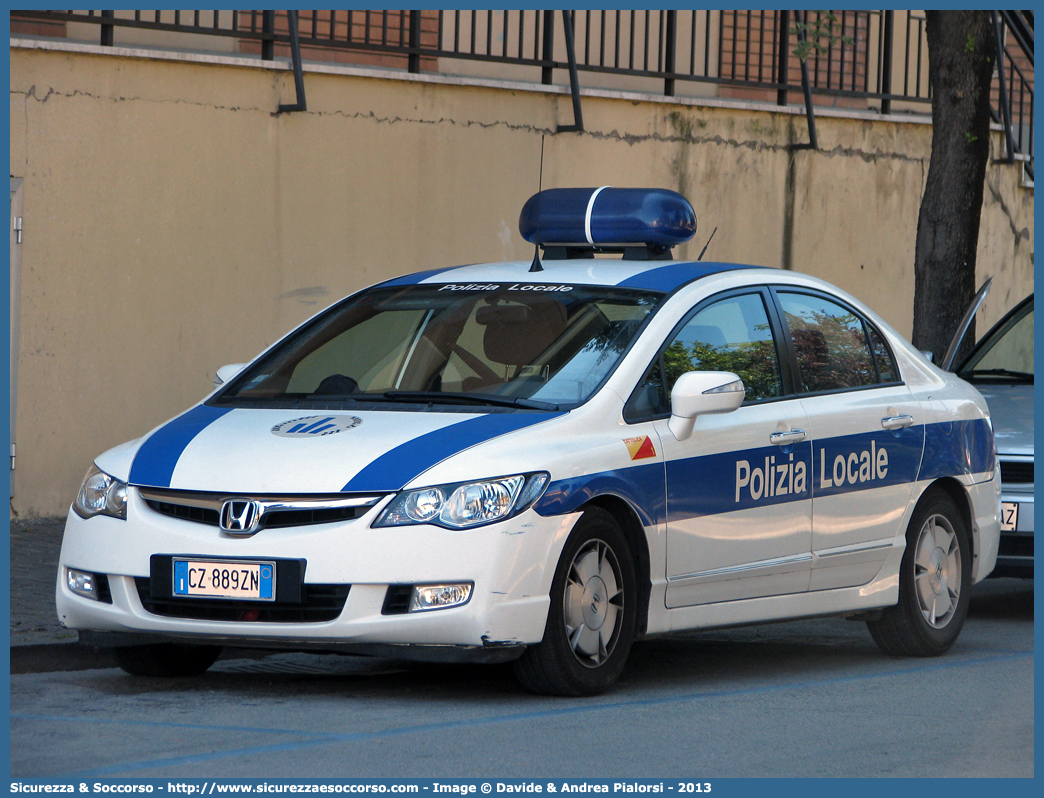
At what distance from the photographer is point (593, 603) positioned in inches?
245

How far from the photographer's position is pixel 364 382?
22.7ft

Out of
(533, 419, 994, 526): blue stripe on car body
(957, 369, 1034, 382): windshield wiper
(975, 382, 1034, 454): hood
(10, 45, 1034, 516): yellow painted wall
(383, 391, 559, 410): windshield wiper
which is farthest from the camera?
(10, 45, 1034, 516): yellow painted wall

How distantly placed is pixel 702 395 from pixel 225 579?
73.7 inches

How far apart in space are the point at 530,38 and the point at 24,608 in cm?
800

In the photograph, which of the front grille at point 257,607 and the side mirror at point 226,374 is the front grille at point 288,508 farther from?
the side mirror at point 226,374

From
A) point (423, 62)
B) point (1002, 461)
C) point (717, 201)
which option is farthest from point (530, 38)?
point (1002, 461)

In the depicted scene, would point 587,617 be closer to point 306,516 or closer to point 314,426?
point 306,516

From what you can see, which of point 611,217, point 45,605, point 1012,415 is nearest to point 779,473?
point 611,217

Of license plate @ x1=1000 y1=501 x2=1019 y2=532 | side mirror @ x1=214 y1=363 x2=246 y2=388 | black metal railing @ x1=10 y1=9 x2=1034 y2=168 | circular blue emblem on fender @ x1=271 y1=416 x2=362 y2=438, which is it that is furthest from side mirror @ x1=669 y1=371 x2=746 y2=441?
black metal railing @ x1=10 y1=9 x2=1034 y2=168

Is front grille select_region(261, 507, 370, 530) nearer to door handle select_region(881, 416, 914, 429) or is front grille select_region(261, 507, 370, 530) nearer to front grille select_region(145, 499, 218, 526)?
front grille select_region(145, 499, 218, 526)

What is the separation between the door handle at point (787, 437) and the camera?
7059 mm

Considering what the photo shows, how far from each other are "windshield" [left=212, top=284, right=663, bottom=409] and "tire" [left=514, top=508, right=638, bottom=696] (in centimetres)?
53

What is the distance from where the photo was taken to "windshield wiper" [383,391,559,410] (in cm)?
638

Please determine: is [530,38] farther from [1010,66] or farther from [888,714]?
[888,714]
